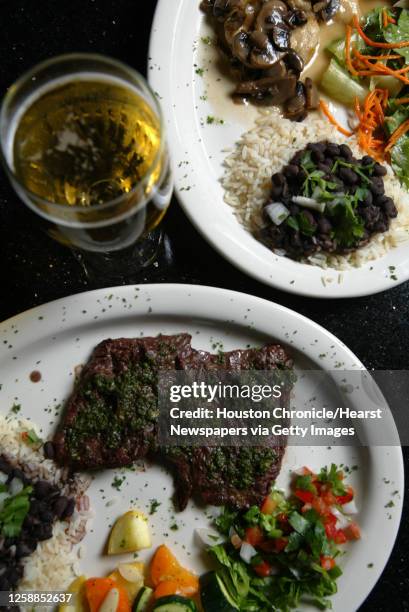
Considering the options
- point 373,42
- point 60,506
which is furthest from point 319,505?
point 373,42

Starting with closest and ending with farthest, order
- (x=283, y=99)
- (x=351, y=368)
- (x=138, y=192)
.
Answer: (x=138, y=192) → (x=351, y=368) → (x=283, y=99)

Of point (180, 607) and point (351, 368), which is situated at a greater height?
point (351, 368)

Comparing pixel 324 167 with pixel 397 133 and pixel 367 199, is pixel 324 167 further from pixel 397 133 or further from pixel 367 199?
pixel 397 133

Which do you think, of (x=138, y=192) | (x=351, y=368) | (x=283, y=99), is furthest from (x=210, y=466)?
(x=283, y=99)

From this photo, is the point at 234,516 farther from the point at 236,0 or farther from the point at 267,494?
the point at 236,0

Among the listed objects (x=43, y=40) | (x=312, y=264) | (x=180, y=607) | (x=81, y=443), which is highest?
(x=43, y=40)

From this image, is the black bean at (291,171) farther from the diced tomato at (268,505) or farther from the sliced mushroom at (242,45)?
the diced tomato at (268,505)
